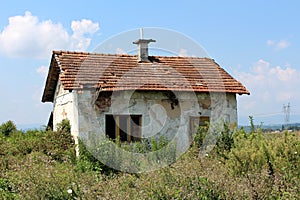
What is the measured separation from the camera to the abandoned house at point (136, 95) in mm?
14492

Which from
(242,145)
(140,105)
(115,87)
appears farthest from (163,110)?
(242,145)

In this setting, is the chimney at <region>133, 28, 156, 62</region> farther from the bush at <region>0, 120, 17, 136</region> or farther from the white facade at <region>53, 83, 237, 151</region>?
the bush at <region>0, 120, 17, 136</region>

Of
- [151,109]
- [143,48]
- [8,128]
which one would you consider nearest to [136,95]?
[151,109]

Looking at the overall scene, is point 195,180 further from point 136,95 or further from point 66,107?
point 66,107

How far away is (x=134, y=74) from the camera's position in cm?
1573

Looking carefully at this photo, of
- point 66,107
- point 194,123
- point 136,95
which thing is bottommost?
point 194,123

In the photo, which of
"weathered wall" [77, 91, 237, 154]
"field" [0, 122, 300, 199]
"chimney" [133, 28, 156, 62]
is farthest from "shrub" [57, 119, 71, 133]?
"chimney" [133, 28, 156, 62]

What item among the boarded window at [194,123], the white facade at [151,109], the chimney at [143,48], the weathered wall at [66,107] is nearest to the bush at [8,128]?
the weathered wall at [66,107]

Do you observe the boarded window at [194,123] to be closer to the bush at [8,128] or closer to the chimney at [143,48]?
the chimney at [143,48]

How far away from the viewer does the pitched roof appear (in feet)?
48.3

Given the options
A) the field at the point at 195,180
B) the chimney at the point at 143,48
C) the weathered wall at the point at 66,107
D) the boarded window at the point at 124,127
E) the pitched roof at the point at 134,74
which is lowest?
the field at the point at 195,180

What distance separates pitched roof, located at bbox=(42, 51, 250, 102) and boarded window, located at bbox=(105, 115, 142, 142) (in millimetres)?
1147

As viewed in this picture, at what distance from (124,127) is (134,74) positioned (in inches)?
82.7

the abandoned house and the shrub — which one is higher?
the abandoned house
